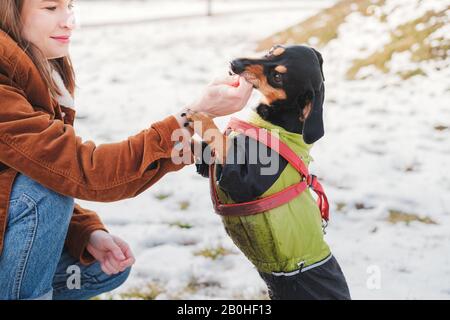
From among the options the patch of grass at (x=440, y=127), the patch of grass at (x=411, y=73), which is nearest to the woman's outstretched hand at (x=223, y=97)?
the patch of grass at (x=440, y=127)

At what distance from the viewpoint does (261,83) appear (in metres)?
1.88

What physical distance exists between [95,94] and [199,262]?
3703mm

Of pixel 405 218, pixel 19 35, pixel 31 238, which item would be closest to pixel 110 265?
pixel 31 238

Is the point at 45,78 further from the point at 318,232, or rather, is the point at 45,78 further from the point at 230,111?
the point at 318,232

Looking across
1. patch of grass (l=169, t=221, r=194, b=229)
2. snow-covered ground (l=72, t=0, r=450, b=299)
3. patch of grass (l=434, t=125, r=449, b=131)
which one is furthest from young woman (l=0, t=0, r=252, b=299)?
patch of grass (l=434, t=125, r=449, b=131)

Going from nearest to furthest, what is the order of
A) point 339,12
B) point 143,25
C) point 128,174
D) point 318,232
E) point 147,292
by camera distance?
point 128,174 → point 318,232 → point 147,292 → point 339,12 → point 143,25

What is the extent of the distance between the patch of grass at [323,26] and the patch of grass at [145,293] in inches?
205

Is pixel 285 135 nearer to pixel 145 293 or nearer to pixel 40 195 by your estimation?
pixel 40 195

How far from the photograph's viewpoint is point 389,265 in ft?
9.63

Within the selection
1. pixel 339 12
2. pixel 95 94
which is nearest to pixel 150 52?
pixel 95 94

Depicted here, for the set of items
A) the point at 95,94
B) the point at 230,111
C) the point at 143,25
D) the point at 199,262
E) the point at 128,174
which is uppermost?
the point at 230,111

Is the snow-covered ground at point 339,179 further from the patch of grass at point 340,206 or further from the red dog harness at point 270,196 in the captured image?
the red dog harness at point 270,196

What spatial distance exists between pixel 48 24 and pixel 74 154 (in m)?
0.52

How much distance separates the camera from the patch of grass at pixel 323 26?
7.35 m
